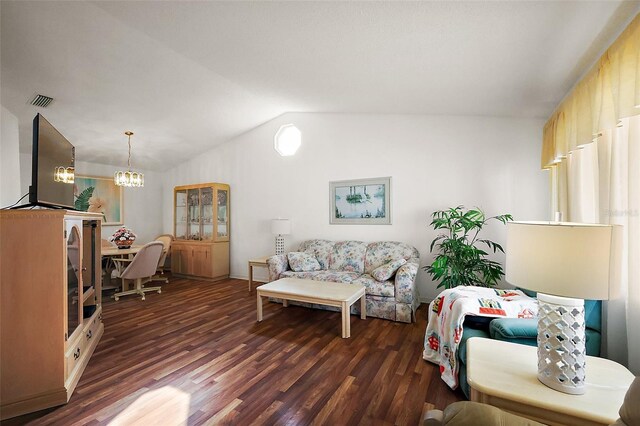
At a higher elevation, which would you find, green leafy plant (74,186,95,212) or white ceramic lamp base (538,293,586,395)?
green leafy plant (74,186,95,212)

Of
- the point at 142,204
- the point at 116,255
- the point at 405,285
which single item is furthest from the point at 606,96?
the point at 142,204

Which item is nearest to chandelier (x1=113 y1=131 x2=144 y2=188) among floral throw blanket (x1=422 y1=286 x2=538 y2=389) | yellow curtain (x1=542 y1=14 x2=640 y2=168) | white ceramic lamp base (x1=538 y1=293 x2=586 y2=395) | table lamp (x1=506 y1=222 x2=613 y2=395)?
floral throw blanket (x1=422 y1=286 x2=538 y2=389)

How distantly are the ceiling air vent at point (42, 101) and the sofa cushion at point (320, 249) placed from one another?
367 centimetres

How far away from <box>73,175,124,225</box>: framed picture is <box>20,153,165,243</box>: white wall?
0.36ft

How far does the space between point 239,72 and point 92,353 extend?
10.3ft

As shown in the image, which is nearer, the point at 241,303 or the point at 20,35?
the point at 20,35

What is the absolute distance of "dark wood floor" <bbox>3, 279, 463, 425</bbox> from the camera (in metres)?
1.73

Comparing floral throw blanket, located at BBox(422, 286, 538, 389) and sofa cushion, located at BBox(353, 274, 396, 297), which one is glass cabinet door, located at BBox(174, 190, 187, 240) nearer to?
Answer: sofa cushion, located at BBox(353, 274, 396, 297)

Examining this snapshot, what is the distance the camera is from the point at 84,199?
5180mm

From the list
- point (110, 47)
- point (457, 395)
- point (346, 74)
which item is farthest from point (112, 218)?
point (457, 395)

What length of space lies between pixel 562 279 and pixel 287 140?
4494mm

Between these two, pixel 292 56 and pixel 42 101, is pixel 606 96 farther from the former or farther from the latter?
pixel 42 101

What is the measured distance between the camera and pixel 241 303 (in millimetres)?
3895

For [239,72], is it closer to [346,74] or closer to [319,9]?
[346,74]
